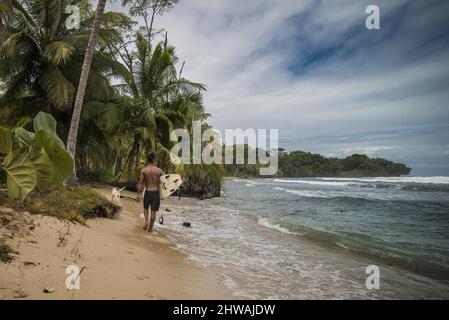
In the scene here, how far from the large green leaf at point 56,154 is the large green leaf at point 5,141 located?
0.13m

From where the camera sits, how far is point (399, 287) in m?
5.04

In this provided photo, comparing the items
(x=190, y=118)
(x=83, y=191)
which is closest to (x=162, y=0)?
(x=190, y=118)

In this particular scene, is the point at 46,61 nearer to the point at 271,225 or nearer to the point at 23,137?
the point at 271,225

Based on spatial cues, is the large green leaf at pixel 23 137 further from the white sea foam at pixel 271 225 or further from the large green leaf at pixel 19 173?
the white sea foam at pixel 271 225

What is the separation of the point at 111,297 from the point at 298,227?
8363 millimetres

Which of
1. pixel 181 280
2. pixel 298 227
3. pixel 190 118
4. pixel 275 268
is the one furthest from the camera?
pixel 190 118

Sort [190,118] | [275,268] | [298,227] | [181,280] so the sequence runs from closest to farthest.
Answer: [181,280] → [275,268] → [298,227] → [190,118]

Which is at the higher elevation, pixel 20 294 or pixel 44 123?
pixel 44 123

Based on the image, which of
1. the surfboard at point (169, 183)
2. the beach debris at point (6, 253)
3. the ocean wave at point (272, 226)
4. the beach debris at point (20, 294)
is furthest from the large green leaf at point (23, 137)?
the surfboard at point (169, 183)

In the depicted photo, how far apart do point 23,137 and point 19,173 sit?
0.70 feet

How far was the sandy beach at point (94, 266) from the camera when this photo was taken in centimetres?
309

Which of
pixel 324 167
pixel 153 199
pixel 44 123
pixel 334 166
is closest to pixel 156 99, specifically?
pixel 153 199

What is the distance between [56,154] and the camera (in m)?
1.73

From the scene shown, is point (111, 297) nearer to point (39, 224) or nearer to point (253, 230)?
point (39, 224)
